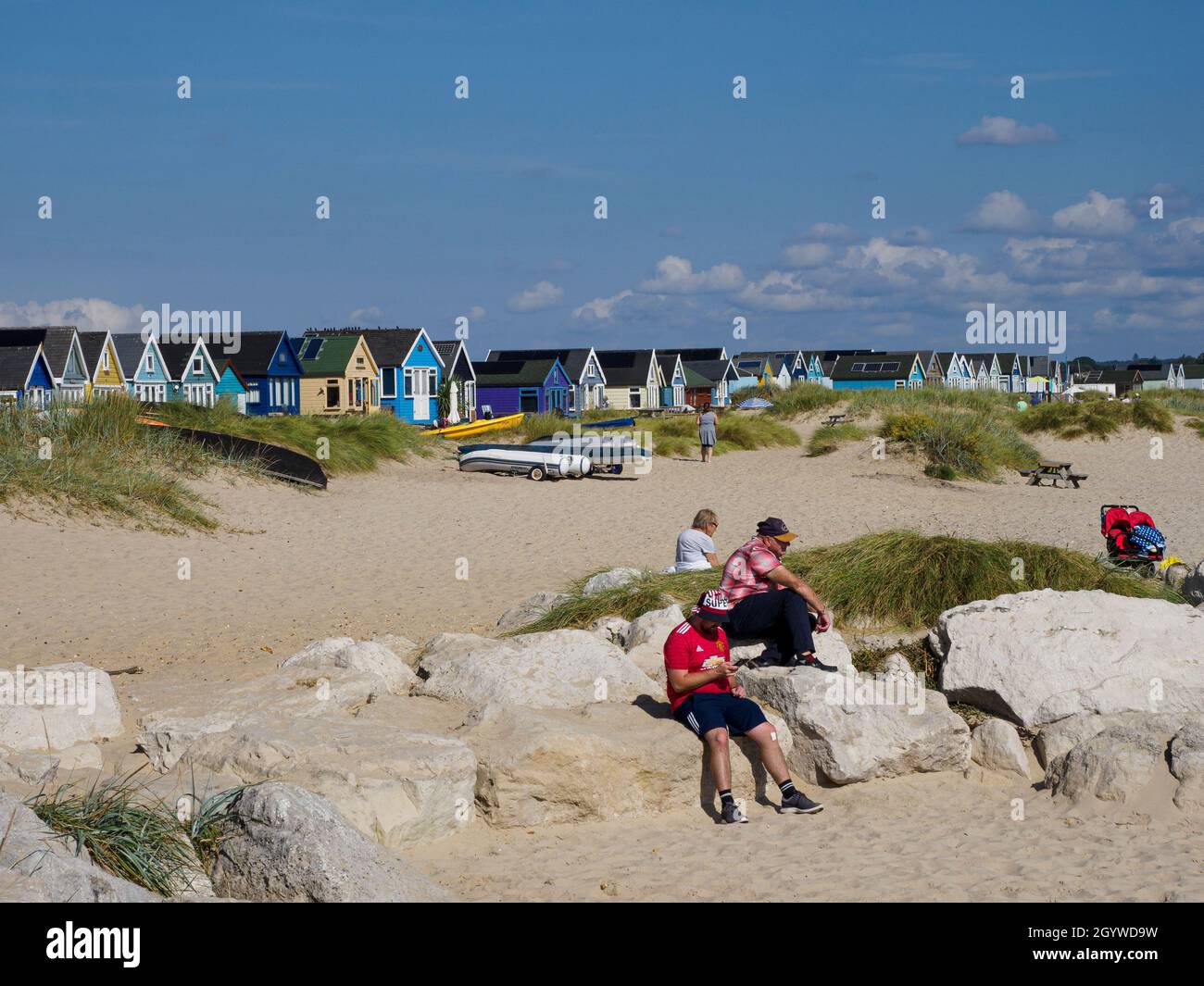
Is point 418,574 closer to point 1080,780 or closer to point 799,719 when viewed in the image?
point 799,719

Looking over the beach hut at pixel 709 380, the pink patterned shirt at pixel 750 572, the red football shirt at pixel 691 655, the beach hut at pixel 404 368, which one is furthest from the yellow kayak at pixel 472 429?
the beach hut at pixel 709 380

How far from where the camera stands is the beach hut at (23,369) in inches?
1586

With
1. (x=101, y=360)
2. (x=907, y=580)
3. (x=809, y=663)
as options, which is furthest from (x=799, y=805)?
(x=101, y=360)

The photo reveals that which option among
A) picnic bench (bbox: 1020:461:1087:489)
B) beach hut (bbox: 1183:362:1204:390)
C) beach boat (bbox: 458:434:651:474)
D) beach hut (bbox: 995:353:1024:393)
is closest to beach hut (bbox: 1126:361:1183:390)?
beach hut (bbox: 1183:362:1204:390)

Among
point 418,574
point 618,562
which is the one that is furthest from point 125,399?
point 618,562

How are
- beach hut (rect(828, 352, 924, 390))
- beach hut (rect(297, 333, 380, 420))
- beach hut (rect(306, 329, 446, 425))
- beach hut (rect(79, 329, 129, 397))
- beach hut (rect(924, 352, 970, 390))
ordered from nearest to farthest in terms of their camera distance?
1. beach hut (rect(79, 329, 129, 397))
2. beach hut (rect(297, 333, 380, 420))
3. beach hut (rect(306, 329, 446, 425))
4. beach hut (rect(828, 352, 924, 390))
5. beach hut (rect(924, 352, 970, 390))

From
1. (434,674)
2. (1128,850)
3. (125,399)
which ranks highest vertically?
(125,399)

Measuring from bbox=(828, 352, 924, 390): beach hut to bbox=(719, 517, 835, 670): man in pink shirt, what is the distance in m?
91.7

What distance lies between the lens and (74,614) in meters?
12.7

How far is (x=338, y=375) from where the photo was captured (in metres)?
54.7

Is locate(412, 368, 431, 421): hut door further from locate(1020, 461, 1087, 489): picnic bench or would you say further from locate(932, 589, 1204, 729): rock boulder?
locate(932, 589, 1204, 729): rock boulder

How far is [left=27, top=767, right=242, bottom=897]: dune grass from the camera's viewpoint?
203 inches
